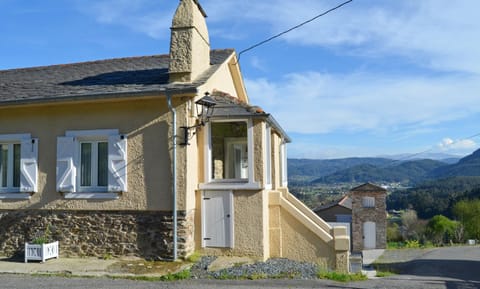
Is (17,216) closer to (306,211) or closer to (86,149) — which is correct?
(86,149)

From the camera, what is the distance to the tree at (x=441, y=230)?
36688mm

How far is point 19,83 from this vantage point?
12.7m

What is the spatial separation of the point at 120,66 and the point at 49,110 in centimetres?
311

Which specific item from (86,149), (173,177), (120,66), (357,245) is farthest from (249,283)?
(357,245)

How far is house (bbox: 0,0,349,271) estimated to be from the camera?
9.87 meters

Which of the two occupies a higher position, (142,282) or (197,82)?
(197,82)

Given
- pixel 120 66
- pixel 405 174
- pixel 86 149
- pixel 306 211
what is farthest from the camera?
pixel 405 174

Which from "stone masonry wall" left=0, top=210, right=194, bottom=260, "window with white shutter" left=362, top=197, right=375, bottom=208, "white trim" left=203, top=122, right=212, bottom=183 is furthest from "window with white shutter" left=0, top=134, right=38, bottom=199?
"window with white shutter" left=362, top=197, right=375, bottom=208

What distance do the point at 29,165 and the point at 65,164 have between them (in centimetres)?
107

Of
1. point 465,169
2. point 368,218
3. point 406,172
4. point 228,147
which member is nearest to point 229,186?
point 228,147

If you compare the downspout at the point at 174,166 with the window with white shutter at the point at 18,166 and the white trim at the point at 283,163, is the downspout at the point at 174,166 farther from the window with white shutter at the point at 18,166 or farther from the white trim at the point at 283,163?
the white trim at the point at 283,163

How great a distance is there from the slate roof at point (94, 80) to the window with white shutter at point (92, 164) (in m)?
1.04

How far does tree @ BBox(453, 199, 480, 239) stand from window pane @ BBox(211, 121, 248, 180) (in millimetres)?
30864

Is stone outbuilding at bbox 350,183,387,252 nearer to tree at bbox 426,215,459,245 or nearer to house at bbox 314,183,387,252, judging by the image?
house at bbox 314,183,387,252
